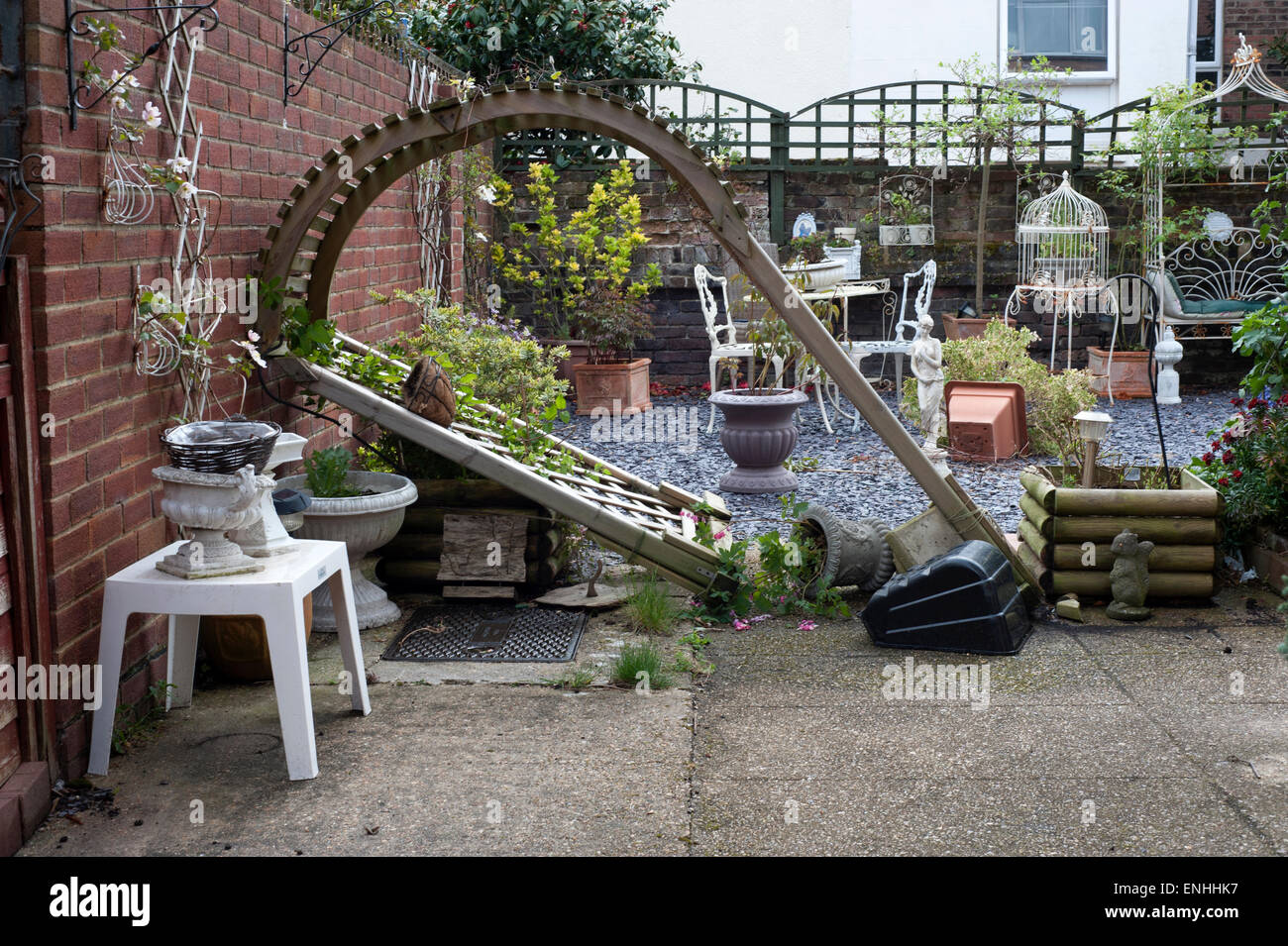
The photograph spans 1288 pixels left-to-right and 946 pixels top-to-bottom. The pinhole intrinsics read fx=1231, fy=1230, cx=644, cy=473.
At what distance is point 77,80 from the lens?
129 inches

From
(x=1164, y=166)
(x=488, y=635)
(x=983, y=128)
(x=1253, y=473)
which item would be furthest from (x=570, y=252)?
(x=1253, y=473)

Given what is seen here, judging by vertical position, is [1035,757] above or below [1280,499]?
below

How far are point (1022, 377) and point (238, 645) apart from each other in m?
5.92

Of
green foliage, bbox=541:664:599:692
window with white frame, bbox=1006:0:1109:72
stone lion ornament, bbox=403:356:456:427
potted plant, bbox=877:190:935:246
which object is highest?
window with white frame, bbox=1006:0:1109:72

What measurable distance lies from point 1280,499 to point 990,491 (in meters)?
2.05

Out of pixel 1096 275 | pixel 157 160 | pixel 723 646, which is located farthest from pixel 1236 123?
pixel 157 160

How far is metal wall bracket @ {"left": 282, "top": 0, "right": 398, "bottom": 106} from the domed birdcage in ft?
20.4

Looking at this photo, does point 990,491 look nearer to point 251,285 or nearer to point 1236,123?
point 251,285

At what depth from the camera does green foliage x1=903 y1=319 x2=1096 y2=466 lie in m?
8.09

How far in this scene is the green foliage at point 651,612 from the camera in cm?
470

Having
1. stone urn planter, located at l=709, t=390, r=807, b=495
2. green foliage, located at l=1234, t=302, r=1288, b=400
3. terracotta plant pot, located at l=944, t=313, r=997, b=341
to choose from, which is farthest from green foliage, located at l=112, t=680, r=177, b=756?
terracotta plant pot, located at l=944, t=313, r=997, b=341

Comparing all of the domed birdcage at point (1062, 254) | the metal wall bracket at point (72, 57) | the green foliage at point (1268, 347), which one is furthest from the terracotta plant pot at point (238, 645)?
the domed birdcage at point (1062, 254)

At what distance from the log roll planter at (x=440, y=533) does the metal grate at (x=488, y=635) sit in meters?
0.18

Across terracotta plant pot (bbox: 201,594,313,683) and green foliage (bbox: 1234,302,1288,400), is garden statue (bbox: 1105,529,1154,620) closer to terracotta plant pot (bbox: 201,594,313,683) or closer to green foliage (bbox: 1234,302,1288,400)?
green foliage (bbox: 1234,302,1288,400)
